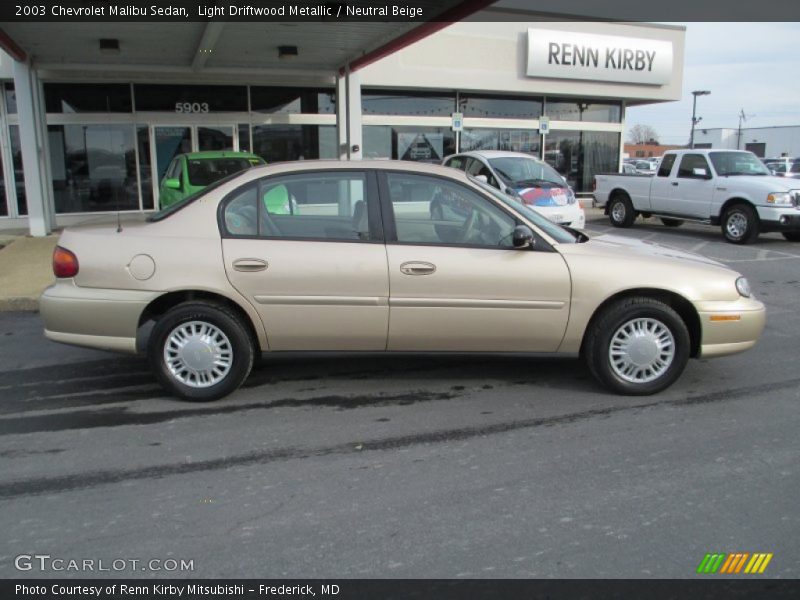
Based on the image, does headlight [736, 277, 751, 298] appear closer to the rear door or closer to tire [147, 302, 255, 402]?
the rear door

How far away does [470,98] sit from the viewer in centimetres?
1941

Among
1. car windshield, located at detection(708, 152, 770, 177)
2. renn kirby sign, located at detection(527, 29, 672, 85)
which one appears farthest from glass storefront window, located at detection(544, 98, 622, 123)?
car windshield, located at detection(708, 152, 770, 177)

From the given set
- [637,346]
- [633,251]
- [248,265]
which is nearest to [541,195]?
[633,251]

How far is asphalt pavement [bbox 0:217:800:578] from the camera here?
3.04 metres

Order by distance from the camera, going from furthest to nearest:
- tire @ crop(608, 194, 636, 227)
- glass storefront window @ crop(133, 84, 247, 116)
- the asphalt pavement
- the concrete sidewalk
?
tire @ crop(608, 194, 636, 227) < glass storefront window @ crop(133, 84, 247, 116) < the concrete sidewalk < the asphalt pavement

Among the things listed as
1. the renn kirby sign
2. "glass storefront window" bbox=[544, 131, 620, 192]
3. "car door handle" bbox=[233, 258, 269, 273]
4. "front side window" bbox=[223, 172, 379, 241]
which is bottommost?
"car door handle" bbox=[233, 258, 269, 273]

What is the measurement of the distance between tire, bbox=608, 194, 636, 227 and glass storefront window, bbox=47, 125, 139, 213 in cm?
1164

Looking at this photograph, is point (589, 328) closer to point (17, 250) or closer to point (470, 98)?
point (17, 250)

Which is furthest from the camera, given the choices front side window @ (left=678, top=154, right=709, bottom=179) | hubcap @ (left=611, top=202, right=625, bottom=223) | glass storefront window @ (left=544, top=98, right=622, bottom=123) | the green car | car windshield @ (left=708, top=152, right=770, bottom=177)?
glass storefront window @ (left=544, top=98, right=622, bottom=123)

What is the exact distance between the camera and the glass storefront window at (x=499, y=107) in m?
19.4

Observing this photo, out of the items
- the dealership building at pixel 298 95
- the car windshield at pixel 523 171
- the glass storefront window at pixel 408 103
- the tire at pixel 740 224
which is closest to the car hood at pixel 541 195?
the car windshield at pixel 523 171
